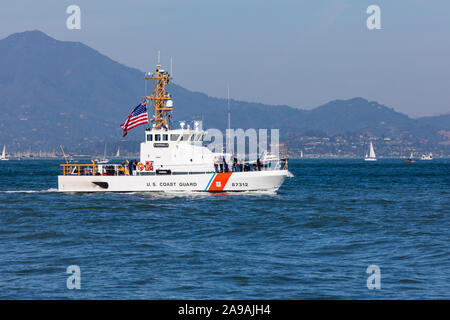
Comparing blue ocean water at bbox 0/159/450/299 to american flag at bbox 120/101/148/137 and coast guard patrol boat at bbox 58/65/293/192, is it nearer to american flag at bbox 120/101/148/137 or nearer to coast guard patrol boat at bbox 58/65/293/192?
coast guard patrol boat at bbox 58/65/293/192

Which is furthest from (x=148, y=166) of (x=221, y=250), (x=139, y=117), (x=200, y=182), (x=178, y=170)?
(x=221, y=250)

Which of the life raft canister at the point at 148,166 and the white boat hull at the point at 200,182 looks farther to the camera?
the life raft canister at the point at 148,166

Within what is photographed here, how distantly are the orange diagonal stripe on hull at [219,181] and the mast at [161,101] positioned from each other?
6.50 m

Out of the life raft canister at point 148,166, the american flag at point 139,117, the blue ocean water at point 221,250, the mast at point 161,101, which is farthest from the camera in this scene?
the mast at point 161,101

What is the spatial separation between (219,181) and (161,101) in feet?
29.6

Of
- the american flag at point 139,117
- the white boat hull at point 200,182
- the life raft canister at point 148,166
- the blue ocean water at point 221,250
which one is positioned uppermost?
the american flag at point 139,117

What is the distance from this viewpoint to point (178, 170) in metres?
45.7

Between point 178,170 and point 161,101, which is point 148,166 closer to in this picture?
point 178,170

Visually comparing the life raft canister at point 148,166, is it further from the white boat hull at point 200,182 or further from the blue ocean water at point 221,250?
the blue ocean water at point 221,250

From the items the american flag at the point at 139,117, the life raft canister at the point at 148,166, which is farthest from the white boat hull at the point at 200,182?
the american flag at the point at 139,117

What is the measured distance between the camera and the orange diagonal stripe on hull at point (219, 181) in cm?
4462

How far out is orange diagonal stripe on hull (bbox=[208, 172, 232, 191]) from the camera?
146 feet

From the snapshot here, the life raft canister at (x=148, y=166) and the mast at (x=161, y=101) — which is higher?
the mast at (x=161, y=101)

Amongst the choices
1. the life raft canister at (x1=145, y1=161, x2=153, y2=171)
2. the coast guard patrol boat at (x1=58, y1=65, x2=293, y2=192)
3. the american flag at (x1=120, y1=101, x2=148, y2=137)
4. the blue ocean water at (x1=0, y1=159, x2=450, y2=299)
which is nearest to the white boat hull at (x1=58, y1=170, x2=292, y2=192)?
the coast guard patrol boat at (x1=58, y1=65, x2=293, y2=192)
